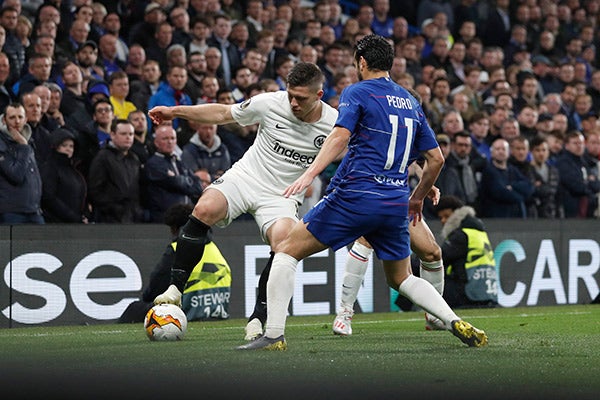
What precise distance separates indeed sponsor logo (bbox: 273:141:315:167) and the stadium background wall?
350 cm

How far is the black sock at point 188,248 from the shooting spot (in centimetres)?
924

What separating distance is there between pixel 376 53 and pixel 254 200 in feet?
6.55

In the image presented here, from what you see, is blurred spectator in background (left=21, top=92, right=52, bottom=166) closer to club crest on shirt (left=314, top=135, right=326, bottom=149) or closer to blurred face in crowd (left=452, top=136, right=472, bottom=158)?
club crest on shirt (left=314, top=135, right=326, bottom=149)

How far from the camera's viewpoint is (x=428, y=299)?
27.2ft

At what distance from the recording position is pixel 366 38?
8.08 metres

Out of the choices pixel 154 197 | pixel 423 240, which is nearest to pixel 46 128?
pixel 154 197

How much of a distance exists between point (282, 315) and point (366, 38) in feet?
6.50

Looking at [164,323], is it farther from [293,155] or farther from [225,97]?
[225,97]

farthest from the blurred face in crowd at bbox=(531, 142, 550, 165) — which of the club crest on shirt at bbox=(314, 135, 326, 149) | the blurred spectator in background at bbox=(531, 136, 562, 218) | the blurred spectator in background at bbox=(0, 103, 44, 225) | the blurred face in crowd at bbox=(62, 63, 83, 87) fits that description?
the club crest on shirt at bbox=(314, 135, 326, 149)

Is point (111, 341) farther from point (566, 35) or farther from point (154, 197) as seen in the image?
point (566, 35)

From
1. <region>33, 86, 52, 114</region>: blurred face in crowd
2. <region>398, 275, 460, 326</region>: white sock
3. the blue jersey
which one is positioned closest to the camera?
the blue jersey

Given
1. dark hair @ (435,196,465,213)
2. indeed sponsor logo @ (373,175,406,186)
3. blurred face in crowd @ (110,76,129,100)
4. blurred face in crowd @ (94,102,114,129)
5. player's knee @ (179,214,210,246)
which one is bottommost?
dark hair @ (435,196,465,213)

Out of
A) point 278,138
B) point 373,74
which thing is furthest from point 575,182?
point 373,74

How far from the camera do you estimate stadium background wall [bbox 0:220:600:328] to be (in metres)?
11.9
